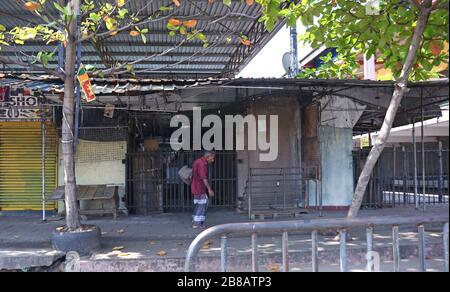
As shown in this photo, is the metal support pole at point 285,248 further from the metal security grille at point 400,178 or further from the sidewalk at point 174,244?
the metal security grille at point 400,178

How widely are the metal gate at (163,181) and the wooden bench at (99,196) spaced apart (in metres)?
0.64

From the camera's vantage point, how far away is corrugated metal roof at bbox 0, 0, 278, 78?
10656 mm

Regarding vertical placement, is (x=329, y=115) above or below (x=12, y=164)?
above

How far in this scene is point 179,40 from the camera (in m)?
13.5

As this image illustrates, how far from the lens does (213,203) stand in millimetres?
12211

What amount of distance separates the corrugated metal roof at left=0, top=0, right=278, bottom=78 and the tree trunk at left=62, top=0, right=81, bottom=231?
222 centimetres

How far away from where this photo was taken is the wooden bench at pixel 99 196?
10.5 m

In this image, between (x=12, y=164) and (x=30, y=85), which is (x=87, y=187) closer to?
(x=12, y=164)

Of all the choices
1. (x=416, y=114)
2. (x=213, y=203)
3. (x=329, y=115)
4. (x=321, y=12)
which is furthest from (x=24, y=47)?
(x=416, y=114)

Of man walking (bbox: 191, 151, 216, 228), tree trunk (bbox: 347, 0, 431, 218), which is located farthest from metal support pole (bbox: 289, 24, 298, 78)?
tree trunk (bbox: 347, 0, 431, 218)

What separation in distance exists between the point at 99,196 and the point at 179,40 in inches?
222

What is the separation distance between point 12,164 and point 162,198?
161 inches

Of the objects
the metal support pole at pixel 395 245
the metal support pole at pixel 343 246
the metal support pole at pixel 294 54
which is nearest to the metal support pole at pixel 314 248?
the metal support pole at pixel 343 246

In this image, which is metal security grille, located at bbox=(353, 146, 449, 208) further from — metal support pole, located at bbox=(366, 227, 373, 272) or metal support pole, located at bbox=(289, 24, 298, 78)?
metal support pole, located at bbox=(366, 227, 373, 272)
